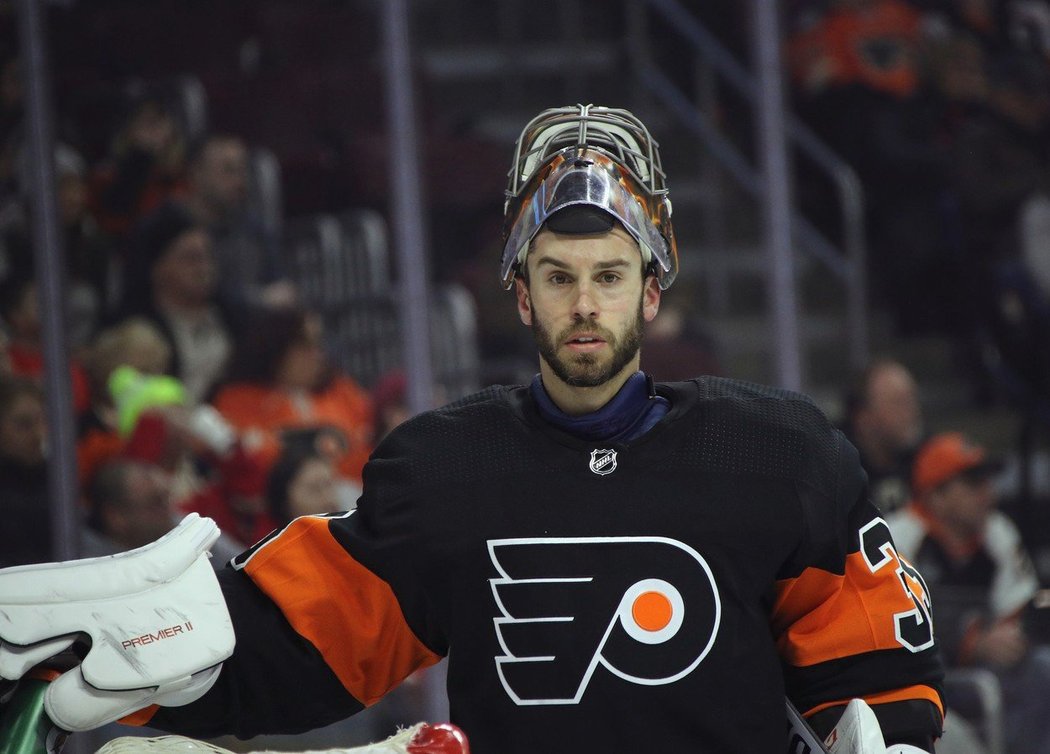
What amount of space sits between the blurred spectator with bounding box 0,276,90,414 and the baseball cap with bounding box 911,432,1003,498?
1.91 metres

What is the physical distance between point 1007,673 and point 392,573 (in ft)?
7.21

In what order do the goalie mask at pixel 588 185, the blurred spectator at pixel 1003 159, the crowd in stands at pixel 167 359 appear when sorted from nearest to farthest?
the goalie mask at pixel 588 185 < the crowd in stands at pixel 167 359 < the blurred spectator at pixel 1003 159

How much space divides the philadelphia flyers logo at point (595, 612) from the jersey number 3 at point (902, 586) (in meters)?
0.19

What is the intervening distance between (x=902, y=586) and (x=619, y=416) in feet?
1.15

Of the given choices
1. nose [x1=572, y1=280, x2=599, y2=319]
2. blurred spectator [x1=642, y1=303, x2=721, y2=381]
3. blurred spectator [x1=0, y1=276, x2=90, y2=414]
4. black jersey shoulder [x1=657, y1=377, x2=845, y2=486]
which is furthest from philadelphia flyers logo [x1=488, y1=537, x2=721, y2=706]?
blurred spectator [x1=642, y1=303, x2=721, y2=381]

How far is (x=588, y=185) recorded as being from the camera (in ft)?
5.42

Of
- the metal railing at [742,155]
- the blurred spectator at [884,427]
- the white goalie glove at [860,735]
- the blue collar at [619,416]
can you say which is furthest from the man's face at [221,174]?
the white goalie glove at [860,735]

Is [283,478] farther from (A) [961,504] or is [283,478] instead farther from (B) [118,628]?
(B) [118,628]

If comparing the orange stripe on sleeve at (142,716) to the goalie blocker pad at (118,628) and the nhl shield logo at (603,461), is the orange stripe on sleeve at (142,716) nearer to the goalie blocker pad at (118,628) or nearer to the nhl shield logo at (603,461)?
the goalie blocker pad at (118,628)

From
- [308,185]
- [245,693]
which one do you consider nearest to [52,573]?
[245,693]

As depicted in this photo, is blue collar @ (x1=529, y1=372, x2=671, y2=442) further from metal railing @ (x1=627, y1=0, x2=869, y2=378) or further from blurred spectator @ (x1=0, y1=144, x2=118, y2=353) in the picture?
metal railing @ (x1=627, y1=0, x2=869, y2=378)

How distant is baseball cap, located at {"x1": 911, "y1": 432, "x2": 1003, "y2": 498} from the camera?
12.2ft

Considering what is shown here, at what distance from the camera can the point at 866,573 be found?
5.40 feet

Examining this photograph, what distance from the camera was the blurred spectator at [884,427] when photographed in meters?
3.69
